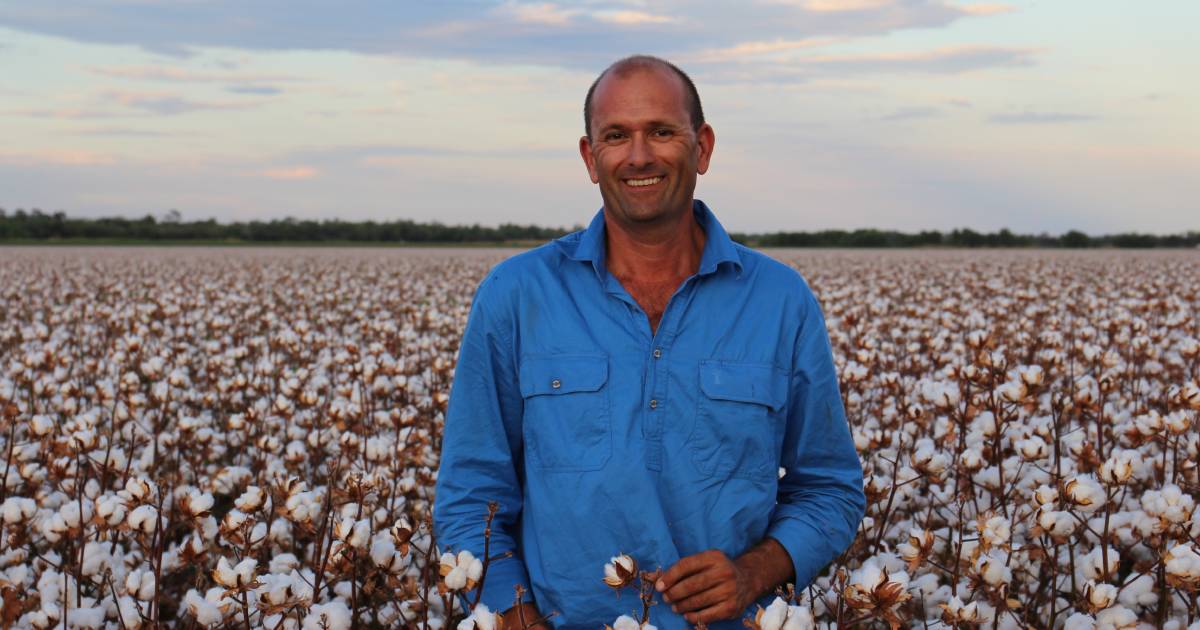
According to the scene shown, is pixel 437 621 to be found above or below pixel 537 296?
below

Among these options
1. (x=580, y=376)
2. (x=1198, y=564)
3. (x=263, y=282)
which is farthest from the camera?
(x=263, y=282)

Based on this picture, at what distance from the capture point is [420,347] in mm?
9383

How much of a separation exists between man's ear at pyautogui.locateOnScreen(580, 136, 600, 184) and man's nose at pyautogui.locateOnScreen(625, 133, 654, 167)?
154 mm

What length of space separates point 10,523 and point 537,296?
2216 mm

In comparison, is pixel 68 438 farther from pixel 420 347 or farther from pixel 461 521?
pixel 420 347

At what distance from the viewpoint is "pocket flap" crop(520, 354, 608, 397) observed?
268 cm

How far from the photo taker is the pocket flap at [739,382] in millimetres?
2678

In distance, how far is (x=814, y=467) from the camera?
2.92 metres

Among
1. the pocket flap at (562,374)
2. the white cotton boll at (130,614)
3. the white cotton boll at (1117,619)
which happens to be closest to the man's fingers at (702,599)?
the pocket flap at (562,374)

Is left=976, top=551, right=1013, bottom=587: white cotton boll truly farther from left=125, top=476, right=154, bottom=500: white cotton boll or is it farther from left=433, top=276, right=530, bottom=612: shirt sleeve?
left=125, top=476, right=154, bottom=500: white cotton boll

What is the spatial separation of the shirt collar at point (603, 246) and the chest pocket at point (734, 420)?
0.89ft

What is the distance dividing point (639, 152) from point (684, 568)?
3.32 feet

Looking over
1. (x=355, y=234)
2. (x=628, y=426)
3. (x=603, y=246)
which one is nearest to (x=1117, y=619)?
(x=628, y=426)

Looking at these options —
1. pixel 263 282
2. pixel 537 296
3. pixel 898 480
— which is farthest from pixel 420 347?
pixel 263 282
